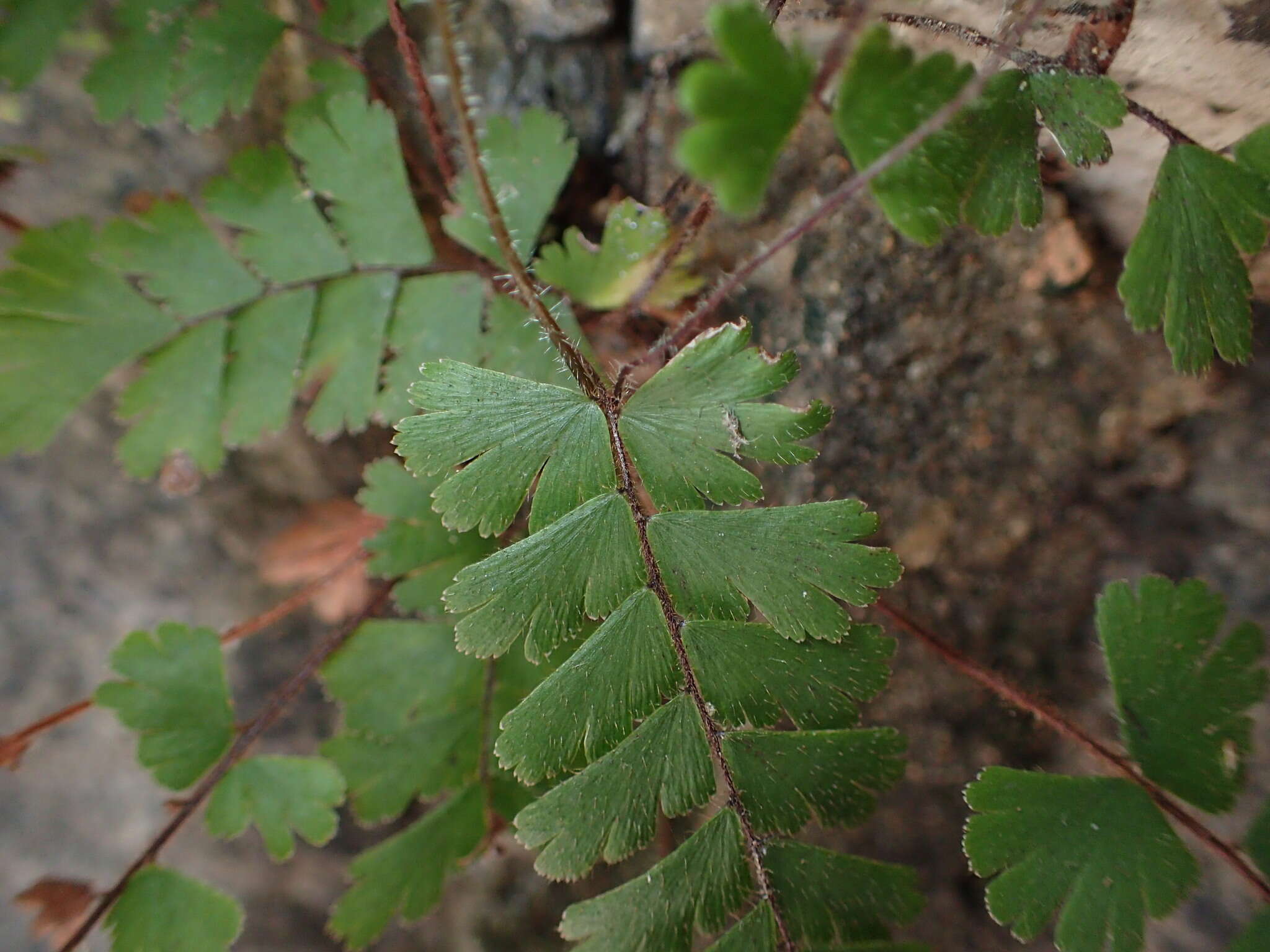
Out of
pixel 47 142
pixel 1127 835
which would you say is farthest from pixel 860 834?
pixel 47 142

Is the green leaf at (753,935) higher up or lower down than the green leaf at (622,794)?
lower down

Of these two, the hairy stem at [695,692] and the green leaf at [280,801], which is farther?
the green leaf at [280,801]

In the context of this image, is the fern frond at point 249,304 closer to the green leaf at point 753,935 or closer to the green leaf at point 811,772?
the green leaf at point 811,772

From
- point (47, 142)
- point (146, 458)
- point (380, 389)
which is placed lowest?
point (380, 389)

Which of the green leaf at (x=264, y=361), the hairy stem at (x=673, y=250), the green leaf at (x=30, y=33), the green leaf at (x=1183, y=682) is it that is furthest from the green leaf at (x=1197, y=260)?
the green leaf at (x=30, y=33)

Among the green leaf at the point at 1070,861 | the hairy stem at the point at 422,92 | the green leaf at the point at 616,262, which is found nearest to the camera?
the green leaf at the point at 1070,861

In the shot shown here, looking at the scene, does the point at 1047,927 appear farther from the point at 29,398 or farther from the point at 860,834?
the point at 29,398
